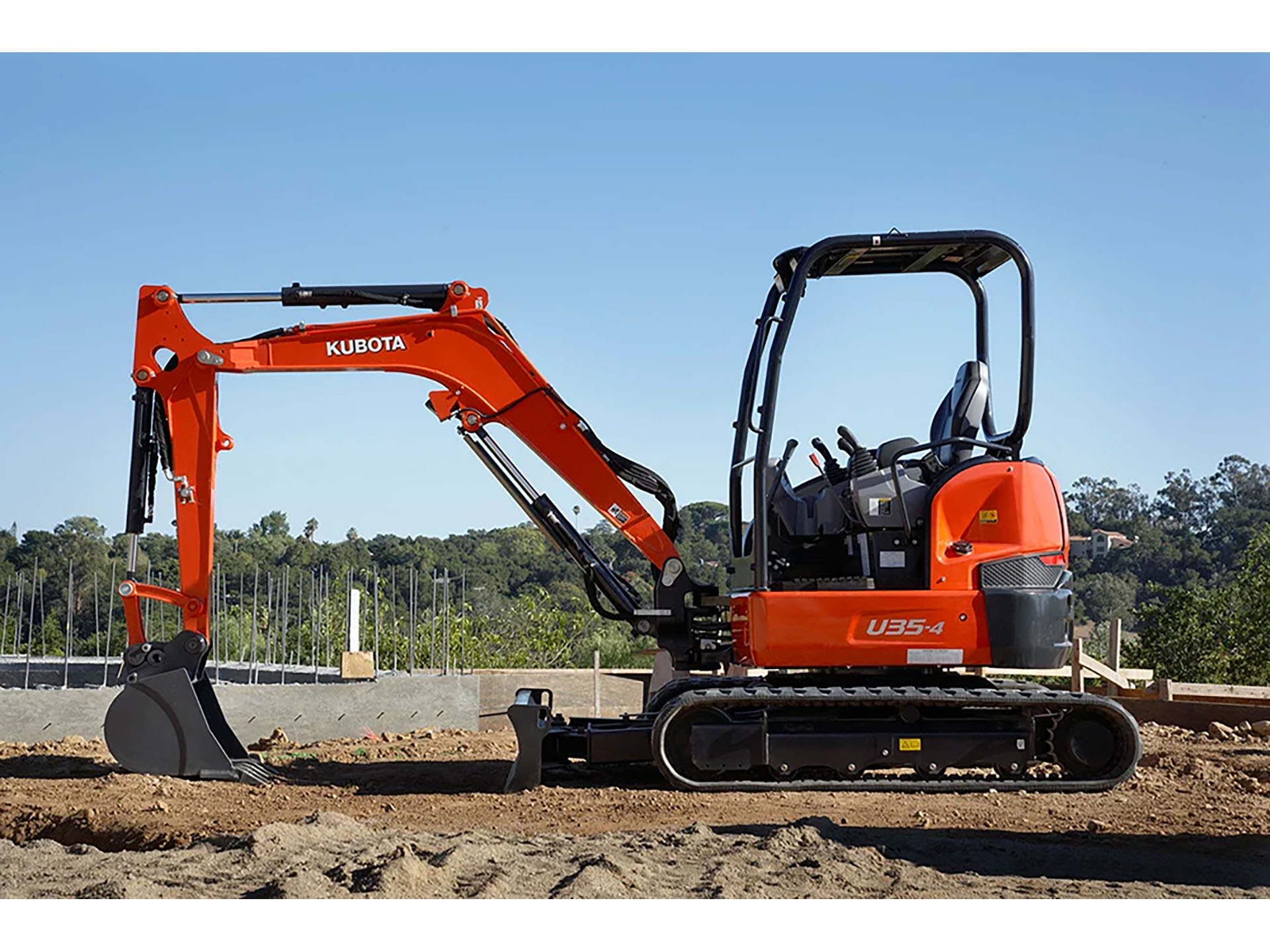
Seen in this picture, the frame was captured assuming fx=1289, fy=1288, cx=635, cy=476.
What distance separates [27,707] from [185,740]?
106 inches

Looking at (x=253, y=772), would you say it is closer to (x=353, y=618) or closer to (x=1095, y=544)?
(x=353, y=618)

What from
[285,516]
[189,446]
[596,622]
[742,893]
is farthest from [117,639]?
[285,516]

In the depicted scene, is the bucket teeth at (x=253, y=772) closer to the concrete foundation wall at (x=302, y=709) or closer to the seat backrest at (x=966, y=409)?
the concrete foundation wall at (x=302, y=709)

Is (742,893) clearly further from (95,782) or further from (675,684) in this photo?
(95,782)

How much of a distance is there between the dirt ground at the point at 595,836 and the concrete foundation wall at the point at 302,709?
0.68 metres

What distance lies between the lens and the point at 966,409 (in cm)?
859

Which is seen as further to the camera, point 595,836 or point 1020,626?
point 1020,626

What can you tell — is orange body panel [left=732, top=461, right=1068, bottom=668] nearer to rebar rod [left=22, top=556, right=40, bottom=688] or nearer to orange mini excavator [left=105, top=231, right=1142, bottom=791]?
orange mini excavator [left=105, top=231, right=1142, bottom=791]

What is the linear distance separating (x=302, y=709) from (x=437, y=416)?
340cm

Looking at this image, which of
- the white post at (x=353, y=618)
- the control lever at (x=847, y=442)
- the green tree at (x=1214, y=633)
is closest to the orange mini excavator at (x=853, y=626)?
the control lever at (x=847, y=442)

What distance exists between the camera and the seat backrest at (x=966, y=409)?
858 centimetres

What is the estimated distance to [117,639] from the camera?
34688 millimetres

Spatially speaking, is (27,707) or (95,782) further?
(27,707)

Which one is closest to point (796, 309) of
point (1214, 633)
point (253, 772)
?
point (253, 772)
